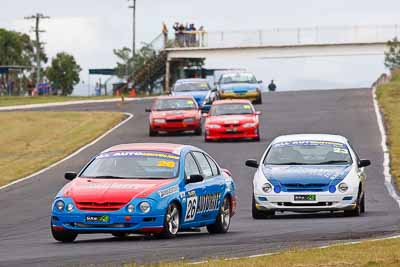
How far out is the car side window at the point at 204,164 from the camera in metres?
18.0

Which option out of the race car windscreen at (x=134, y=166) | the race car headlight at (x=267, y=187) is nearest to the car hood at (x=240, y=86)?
the race car headlight at (x=267, y=187)

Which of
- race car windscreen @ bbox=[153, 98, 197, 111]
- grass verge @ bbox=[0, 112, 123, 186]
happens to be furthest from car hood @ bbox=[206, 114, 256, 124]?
grass verge @ bbox=[0, 112, 123, 186]

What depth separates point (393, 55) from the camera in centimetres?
8850

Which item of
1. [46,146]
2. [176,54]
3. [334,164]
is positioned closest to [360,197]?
[334,164]

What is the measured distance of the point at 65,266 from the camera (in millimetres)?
13023

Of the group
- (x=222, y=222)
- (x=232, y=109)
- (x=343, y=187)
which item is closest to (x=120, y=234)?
(x=222, y=222)

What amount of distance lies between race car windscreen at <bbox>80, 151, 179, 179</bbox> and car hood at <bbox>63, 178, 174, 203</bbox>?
0.25 m

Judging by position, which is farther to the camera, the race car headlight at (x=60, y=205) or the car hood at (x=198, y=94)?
the car hood at (x=198, y=94)

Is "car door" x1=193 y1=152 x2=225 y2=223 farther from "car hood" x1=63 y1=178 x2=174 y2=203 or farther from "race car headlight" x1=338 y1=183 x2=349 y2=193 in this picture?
"race car headlight" x1=338 y1=183 x2=349 y2=193

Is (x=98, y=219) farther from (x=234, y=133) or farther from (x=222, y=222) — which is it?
(x=234, y=133)

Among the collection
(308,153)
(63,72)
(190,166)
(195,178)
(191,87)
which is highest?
(190,166)

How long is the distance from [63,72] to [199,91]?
238 feet

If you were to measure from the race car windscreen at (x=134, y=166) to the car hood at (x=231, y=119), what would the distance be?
25.0m

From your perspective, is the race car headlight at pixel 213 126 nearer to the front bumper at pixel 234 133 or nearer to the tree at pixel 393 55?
the front bumper at pixel 234 133
